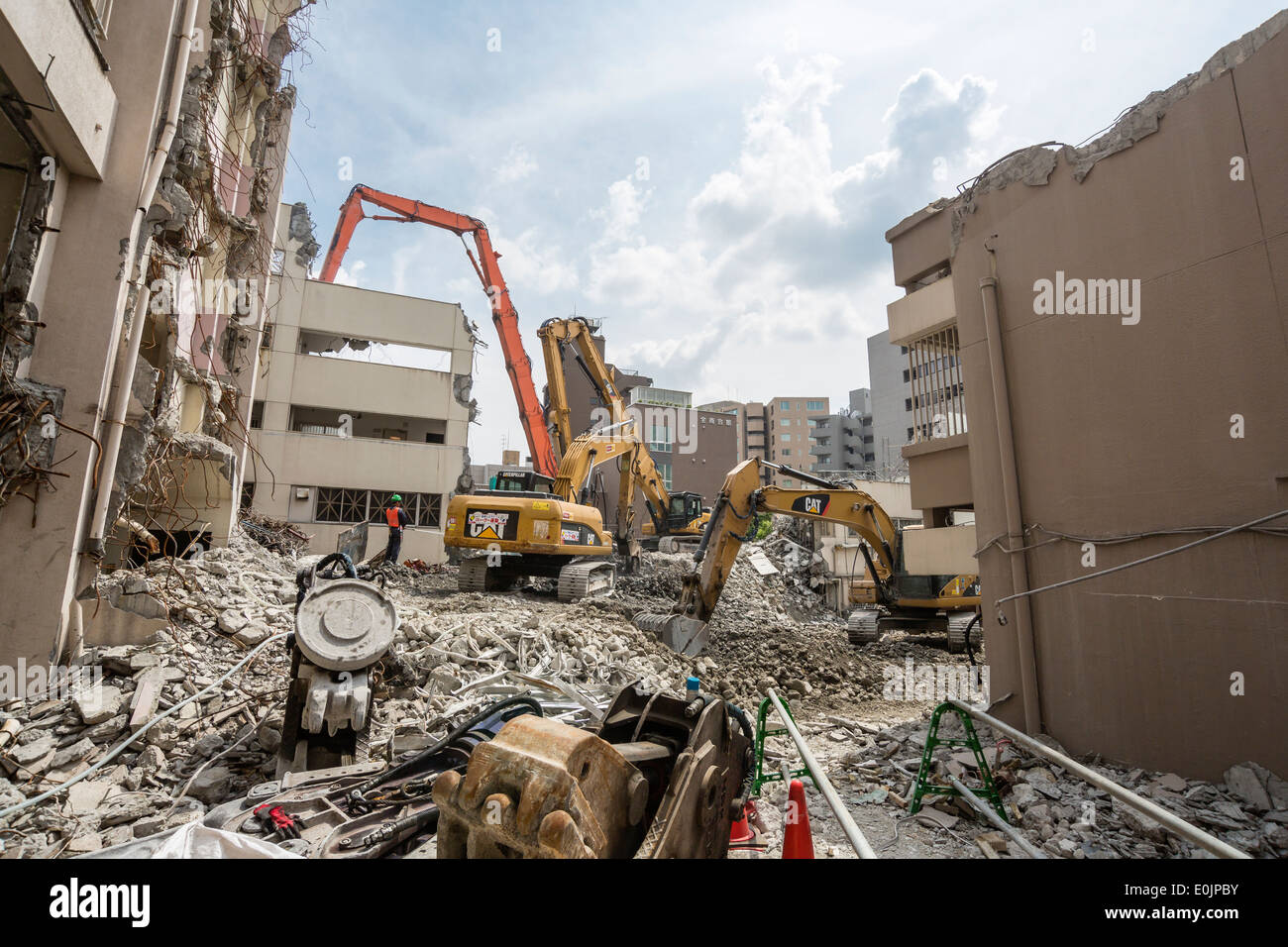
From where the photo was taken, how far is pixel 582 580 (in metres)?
12.7

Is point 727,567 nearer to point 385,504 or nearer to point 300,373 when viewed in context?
point 385,504

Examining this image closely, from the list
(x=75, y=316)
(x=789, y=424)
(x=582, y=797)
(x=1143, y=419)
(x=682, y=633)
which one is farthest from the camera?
(x=789, y=424)

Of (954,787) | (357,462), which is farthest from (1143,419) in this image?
(357,462)

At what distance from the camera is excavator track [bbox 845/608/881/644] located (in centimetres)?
1285

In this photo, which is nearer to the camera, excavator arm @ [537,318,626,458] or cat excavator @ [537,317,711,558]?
cat excavator @ [537,317,711,558]

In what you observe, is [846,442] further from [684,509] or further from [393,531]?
[393,531]

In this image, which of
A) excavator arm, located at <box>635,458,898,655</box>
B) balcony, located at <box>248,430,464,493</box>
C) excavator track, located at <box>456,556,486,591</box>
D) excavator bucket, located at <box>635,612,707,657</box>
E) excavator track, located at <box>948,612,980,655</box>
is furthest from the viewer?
balcony, located at <box>248,430,464,493</box>

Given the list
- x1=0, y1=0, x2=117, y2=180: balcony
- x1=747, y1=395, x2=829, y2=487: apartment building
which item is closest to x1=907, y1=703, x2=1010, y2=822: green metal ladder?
x1=0, y1=0, x2=117, y2=180: balcony

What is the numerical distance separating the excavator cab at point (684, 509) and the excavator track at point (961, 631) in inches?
466

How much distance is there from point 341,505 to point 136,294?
681 inches

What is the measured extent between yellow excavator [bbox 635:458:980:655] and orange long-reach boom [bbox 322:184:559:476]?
347 inches

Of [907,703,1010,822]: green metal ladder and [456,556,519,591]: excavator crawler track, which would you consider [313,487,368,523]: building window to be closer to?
[456,556,519,591]: excavator crawler track

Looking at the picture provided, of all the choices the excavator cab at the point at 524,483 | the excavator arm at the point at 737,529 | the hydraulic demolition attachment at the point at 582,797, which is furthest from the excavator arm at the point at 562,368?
the hydraulic demolition attachment at the point at 582,797
